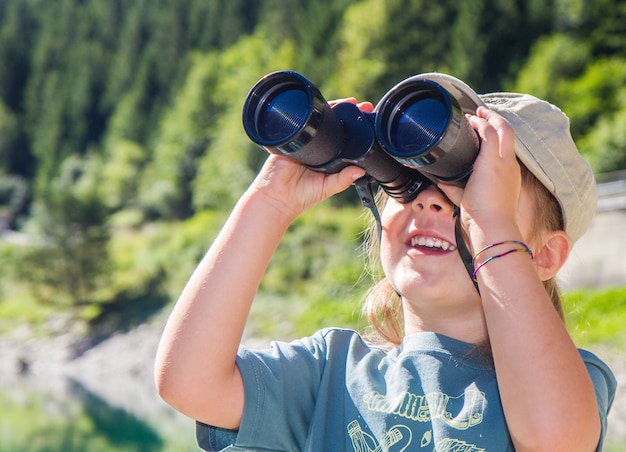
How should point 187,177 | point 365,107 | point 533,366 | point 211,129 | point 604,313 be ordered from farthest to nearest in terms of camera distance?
1. point 211,129
2. point 187,177
3. point 604,313
4. point 365,107
5. point 533,366

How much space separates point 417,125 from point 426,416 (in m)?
0.33

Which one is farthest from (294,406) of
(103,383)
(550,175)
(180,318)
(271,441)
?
(103,383)

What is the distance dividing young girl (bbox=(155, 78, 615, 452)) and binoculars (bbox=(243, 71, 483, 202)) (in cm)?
3

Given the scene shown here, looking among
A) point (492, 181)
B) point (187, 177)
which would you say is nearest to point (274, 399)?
point (492, 181)

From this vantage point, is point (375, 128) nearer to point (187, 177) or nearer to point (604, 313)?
point (604, 313)

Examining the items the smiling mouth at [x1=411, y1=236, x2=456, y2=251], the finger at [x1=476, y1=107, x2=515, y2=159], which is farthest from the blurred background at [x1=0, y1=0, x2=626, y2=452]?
the finger at [x1=476, y1=107, x2=515, y2=159]

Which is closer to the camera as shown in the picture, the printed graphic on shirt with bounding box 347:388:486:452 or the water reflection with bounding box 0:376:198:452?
the printed graphic on shirt with bounding box 347:388:486:452

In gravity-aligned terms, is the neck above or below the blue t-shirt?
above

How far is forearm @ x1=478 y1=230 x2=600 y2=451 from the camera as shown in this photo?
0.84 meters

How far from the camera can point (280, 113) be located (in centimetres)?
95

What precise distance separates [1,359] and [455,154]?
41.6ft

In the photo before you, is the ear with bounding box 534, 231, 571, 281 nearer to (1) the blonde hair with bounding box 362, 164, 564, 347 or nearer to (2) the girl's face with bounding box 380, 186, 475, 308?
(1) the blonde hair with bounding box 362, 164, 564, 347

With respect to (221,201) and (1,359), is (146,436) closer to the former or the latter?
(1,359)

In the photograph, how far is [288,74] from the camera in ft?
3.10
